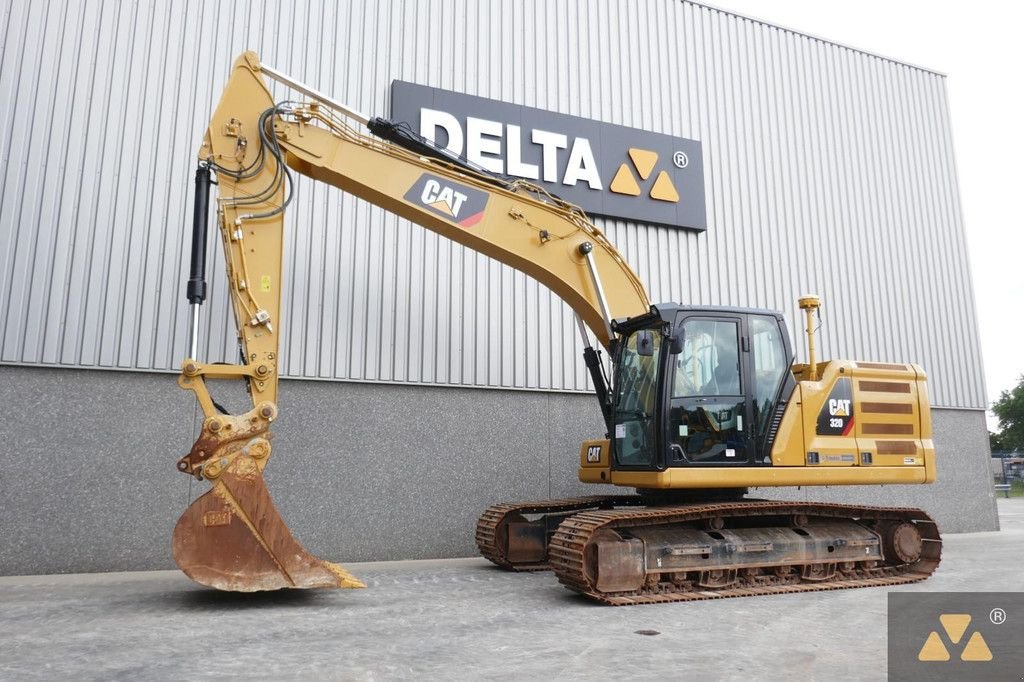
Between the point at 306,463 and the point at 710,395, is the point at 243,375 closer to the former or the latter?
the point at 306,463

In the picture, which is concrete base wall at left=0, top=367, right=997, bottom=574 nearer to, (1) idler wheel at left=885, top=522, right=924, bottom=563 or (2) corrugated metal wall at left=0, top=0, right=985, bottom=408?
(2) corrugated metal wall at left=0, top=0, right=985, bottom=408

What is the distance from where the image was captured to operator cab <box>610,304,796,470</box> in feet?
22.9

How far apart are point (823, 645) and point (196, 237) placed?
603cm

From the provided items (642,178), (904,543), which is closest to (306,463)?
(642,178)

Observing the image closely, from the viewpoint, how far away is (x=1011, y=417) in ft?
226

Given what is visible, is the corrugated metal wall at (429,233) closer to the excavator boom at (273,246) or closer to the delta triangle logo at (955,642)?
the excavator boom at (273,246)

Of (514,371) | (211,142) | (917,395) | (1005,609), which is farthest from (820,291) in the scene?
(211,142)

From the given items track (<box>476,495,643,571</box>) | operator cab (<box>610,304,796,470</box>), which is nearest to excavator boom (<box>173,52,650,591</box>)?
operator cab (<box>610,304,796,470</box>)

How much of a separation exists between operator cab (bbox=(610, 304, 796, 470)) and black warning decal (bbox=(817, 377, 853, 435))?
0.49m

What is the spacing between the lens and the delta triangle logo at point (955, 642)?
4676 mm

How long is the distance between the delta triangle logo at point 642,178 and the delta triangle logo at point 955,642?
735 cm

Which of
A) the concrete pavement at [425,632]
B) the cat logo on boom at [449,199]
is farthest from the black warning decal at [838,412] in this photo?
the cat logo on boom at [449,199]

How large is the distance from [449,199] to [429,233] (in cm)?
245

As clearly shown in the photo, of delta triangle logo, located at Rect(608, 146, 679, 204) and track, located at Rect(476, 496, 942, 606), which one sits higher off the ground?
delta triangle logo, located at Rect(608, 146, 679, 204)
